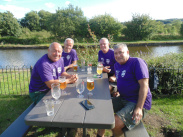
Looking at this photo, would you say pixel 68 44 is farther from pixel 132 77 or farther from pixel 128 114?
pixel 128 114

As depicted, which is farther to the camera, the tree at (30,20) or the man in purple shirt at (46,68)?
the tree at (30,20)

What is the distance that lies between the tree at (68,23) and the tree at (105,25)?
2.98 meters

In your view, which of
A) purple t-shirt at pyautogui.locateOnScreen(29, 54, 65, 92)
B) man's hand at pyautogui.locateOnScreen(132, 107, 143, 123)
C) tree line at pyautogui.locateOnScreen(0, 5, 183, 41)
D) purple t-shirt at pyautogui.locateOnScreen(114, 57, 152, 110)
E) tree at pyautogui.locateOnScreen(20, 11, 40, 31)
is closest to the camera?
man's hand at pyautogui.locateOnScreen(132, 107, 143, 123)

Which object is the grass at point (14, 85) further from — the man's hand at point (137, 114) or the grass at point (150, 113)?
the man's hand at point (137, 114)

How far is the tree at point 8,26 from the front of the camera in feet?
112

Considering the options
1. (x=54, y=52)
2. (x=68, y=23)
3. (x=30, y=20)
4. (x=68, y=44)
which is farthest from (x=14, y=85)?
(x=30, y=20)

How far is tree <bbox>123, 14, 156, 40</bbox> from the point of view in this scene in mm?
30156

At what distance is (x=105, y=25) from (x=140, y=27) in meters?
8.68

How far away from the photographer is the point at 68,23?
33781mm

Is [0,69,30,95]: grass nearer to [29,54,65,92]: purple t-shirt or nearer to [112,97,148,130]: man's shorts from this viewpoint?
[29,54,65,92]: purple t-shirt

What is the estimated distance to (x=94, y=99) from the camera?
5.94ft

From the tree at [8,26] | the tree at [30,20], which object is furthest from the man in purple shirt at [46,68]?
the tree at [30,20]

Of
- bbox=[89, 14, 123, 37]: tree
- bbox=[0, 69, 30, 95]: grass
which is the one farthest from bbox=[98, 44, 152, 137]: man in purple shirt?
bbox=[89, 14, 123, 37]: tree

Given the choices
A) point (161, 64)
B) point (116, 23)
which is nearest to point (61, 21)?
point (116, 23)
